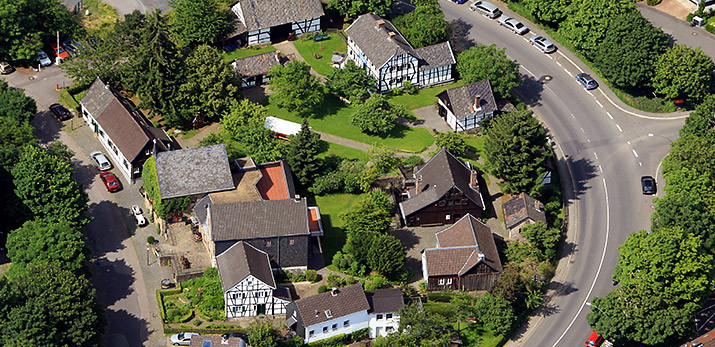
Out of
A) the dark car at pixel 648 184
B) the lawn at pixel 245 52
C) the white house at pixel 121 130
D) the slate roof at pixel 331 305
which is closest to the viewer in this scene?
the slate roof at pixel 331 305

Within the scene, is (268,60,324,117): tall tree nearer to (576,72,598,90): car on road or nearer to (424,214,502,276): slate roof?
(424,214,502,276): slate roof

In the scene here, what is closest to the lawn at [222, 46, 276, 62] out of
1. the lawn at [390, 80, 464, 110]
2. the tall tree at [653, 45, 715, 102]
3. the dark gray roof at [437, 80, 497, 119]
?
the lawn at [390, 80, 464, 110]

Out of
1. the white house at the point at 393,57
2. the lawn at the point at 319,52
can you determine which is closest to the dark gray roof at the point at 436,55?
Result: the white house at the point at 393,57

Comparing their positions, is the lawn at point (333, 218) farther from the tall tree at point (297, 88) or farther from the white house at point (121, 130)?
the white house at point (121, 130)

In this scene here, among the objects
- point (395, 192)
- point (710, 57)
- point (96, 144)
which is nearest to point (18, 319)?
point (96, 144)

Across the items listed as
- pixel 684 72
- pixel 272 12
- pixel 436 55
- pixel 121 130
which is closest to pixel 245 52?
pixel 272 12
